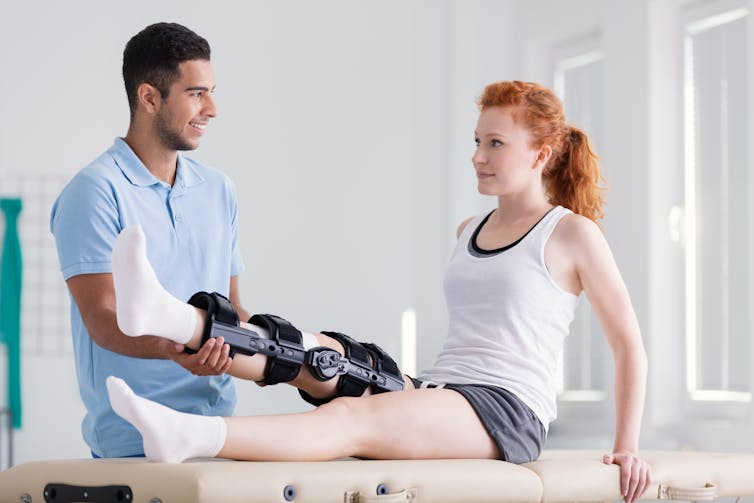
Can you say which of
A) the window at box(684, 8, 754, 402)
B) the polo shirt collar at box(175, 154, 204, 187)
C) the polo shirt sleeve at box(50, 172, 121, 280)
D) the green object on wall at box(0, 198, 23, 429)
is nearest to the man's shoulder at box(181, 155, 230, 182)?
the polo shirt collar at box(175, 154, 204, 187)

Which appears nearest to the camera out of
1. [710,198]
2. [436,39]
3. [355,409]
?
[355,409]

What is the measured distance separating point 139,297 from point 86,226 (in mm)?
425

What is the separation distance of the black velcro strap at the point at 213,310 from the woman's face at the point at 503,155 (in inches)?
25.0

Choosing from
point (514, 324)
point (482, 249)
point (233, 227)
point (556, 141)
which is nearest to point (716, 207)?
point (556, 141)

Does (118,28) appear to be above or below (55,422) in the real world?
above

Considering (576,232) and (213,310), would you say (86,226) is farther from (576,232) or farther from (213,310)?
(576,232)

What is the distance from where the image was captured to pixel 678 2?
3479 millimetres

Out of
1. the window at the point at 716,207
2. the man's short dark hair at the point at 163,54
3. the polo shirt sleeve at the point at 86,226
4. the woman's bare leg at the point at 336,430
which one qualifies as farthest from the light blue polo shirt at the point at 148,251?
Answer: the window at the point at 716,207

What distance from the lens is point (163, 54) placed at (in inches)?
76.0

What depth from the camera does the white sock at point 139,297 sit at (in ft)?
4.58

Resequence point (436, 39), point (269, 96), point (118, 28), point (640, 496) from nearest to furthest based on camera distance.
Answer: point (640, 496)
point (118, 28)
point (269, 96)
point (436, 39)

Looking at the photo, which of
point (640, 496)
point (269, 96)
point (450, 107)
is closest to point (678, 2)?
point (450, 107)

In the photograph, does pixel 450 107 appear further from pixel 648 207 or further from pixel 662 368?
pixel 662 368

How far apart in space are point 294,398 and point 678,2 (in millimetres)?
1916
